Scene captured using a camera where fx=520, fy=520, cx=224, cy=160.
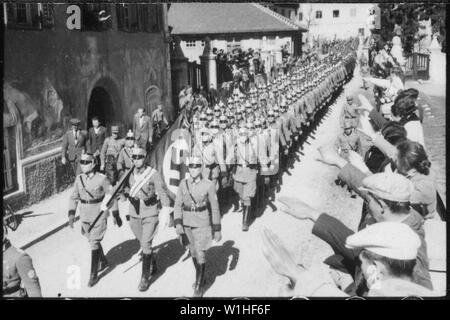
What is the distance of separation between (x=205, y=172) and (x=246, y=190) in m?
0.69

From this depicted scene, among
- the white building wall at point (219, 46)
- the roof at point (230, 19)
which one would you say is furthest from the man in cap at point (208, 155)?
the white building wall at point (219, 46)

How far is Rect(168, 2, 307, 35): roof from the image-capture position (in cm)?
929

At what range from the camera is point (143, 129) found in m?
8.83

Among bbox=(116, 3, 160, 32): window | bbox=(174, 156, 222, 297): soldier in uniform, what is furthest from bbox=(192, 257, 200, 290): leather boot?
bbox=(116, 3, 160, 32): window

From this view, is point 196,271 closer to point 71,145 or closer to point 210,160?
point 210,160

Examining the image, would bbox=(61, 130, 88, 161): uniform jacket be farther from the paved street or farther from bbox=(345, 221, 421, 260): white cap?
bbox=(345, 221, 421, 260): white cap

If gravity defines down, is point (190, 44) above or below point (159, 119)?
above

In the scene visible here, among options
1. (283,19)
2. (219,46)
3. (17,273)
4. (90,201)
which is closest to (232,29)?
(283,19)

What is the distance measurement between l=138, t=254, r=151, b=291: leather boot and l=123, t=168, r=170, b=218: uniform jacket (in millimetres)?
507

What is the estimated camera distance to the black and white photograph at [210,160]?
3758 mm

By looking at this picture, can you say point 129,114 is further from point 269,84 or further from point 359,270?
point 359,270

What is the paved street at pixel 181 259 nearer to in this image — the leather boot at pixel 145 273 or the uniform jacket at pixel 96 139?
the leather boot at pixel 145 273

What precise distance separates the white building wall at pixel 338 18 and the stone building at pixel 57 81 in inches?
128
